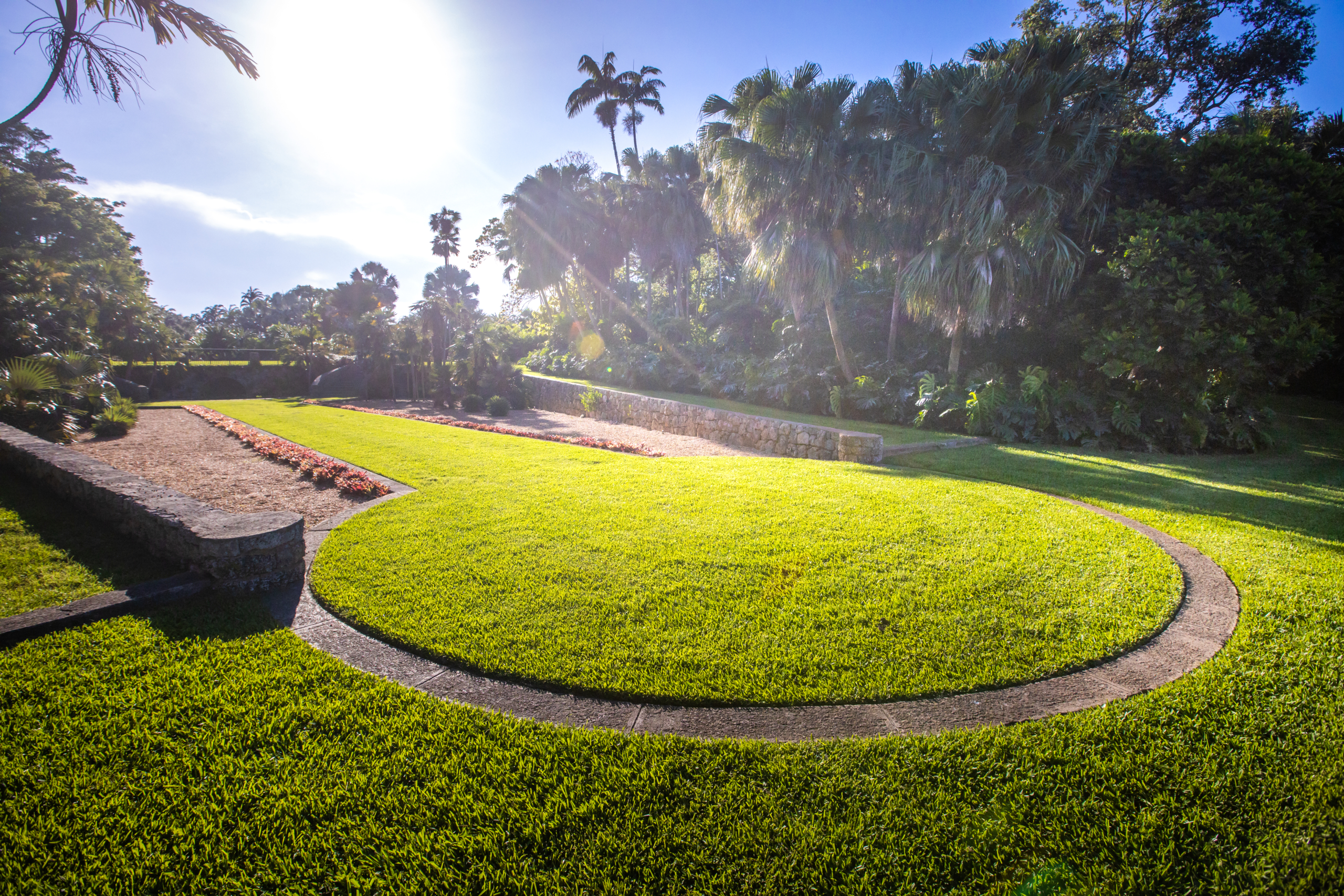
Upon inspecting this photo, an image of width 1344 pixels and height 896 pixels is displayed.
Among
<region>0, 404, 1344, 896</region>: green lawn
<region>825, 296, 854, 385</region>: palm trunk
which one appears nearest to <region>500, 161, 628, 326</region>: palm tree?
<region>825, 296, 854, 385</region>: palm trunk

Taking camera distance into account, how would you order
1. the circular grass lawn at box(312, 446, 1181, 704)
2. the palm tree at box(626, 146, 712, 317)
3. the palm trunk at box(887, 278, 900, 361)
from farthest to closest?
1. the palm tree at box(626, 146, 712, 317)
2. the palm trunk at box(887, 278, 900, 361)
3. the circular grass lawn at box(312, 446, 1181, 704)

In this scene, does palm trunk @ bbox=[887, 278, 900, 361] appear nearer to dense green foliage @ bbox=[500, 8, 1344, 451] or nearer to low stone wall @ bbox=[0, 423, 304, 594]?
dense green foliage @ bbox=[500, 8, 1344, 451]

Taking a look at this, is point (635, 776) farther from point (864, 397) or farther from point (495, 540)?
point (864, 397)

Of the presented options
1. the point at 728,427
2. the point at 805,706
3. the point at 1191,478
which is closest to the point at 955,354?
the point at 1191,478

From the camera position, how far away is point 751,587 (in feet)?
12.5

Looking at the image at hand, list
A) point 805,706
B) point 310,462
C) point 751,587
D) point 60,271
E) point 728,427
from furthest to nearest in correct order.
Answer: point 60,271, point 728,427, point 310,462, point 751,587, point 805,706

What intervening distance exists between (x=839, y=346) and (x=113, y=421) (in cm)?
1640

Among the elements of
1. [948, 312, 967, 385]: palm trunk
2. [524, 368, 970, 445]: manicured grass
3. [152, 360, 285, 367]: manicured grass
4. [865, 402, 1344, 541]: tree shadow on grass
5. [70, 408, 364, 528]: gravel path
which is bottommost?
[70, 408, 364, 528]: gravel path

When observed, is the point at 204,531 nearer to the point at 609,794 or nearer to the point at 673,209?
the point at 609,794

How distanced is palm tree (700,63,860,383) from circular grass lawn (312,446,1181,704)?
8347 millimetres

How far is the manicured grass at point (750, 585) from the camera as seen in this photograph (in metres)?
2.81

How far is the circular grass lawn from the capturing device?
2.80 meters

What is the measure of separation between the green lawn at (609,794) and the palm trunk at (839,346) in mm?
11569

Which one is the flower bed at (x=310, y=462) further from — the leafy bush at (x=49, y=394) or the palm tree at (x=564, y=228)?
the palm tree at (x=564, y=228)
